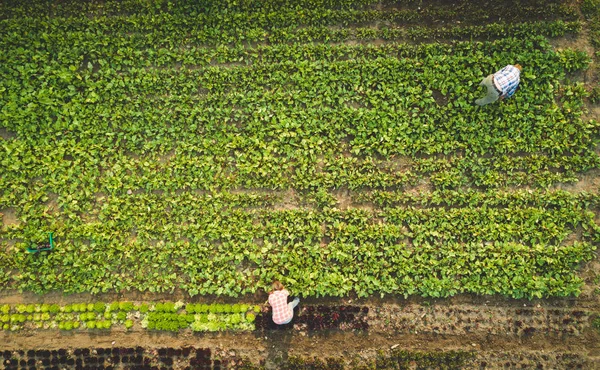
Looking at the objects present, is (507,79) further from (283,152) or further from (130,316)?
(130,316)

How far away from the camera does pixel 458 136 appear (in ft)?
25.8

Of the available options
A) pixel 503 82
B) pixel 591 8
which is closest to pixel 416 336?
pixel 503 82

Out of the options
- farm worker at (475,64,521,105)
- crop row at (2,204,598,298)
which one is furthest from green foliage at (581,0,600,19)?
crop row at (2,204,598,298)

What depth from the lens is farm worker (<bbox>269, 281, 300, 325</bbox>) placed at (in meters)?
7.08

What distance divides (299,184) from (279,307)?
232 cm

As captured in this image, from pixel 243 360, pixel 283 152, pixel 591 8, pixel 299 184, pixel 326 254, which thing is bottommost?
pixel 243 360

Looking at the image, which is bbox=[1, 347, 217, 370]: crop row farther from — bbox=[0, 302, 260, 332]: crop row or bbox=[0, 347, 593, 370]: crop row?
bbox=[0, 302, 260, 332]: crop row

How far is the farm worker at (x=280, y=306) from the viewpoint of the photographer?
7082 millimetres

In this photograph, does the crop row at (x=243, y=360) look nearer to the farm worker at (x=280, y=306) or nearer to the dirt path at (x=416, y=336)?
the dirt path at (x=416, y=336)

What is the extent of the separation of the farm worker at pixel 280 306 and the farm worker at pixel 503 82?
5317 mm

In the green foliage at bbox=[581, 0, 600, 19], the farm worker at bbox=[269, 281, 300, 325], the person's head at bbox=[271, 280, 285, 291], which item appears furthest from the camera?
the green foliage at bbox=[581, 0, 600, 19]

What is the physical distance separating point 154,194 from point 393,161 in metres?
4.74

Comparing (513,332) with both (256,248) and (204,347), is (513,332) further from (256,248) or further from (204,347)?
(204,347)

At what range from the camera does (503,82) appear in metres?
7.31
